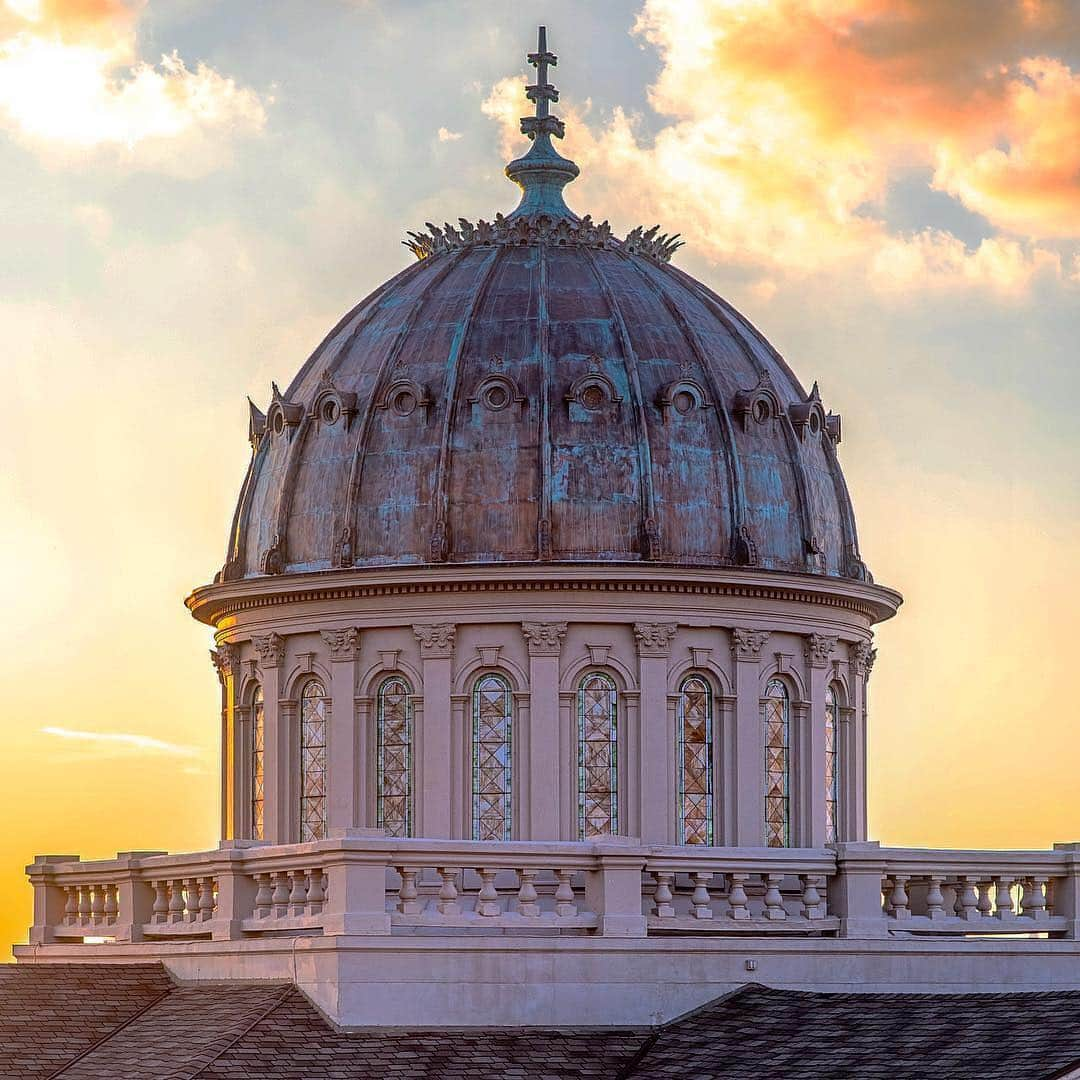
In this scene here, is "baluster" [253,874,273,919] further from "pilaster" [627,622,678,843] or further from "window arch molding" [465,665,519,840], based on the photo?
"pilaster" [627,622,678,843]

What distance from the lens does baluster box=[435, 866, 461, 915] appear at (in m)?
37.8

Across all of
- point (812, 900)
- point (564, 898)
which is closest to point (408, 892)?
point (564, 898)

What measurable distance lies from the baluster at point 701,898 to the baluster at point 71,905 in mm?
10522

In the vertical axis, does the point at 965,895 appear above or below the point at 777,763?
below

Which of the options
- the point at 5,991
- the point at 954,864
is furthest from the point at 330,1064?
the point at 954,864

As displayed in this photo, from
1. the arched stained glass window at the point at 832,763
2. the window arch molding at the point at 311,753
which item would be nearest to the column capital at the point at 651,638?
the arched stained glass window at the point at 832,763

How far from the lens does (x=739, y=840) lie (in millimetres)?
46812

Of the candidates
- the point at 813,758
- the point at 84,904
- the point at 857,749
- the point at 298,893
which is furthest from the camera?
the point at 857,749

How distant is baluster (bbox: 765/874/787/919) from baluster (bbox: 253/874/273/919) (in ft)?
22.6

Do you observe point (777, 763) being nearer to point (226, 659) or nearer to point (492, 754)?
point (492, 754)

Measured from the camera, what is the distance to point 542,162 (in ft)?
170

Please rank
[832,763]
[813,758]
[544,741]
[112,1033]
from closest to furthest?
[112,1033], [544,741], [813,758], [832,763]

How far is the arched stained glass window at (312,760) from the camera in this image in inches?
1868

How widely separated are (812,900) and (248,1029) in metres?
8.69
